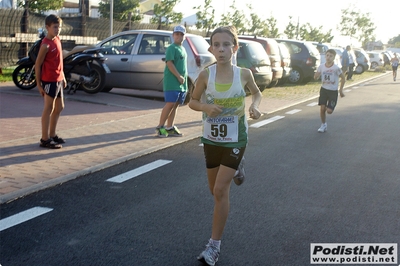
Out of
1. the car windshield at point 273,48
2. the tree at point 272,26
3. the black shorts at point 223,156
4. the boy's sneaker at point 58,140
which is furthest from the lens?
the tree at point 272,26

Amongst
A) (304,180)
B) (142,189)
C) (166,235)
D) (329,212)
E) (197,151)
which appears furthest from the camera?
(197,151)

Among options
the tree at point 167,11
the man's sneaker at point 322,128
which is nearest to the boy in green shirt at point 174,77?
the man's sneaker at point 322,128

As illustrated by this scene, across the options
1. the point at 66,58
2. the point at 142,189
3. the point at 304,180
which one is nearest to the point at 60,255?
the point at 142,189

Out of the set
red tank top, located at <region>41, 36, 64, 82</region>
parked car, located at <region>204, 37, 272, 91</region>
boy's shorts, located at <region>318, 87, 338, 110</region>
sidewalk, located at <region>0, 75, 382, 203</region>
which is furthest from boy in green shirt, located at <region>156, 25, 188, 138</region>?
parked car, located at <region>204, 37, 272, 91</region>

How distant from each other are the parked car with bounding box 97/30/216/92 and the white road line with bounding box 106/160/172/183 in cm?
673

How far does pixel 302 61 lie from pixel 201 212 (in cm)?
2049

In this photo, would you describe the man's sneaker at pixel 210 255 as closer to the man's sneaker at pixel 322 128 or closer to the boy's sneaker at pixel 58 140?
the boy's sneaker at pixel 58 140

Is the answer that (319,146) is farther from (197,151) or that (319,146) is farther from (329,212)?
(329,212)

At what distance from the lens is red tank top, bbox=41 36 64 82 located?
8.23 metres

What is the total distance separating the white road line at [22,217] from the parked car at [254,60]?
12.7 metres

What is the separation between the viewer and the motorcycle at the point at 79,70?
14.3 meters

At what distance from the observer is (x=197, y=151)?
348 inches

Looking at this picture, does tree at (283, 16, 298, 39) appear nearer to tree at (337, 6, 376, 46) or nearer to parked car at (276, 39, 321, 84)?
tree at (337, 6, 376, 46)

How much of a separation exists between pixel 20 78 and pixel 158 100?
11.4 feet
